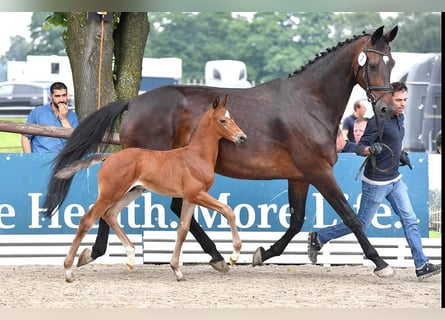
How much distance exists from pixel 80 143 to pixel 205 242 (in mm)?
1426

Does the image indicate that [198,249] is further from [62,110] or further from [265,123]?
[62,110]

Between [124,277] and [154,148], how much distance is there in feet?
3.83

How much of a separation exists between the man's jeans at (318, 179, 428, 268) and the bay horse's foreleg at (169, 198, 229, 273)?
1.30 metres

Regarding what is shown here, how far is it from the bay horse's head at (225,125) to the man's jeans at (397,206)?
1384 mm

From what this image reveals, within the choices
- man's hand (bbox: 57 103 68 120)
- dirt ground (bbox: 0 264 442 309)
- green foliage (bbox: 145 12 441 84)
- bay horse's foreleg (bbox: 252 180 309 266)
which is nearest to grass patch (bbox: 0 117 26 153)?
man's hand (bbox: 57 103 68 120)

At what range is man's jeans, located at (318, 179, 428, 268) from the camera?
9.42m

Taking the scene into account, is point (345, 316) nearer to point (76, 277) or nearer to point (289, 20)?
point (76, 277)

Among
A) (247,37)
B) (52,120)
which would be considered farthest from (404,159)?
(247,37)

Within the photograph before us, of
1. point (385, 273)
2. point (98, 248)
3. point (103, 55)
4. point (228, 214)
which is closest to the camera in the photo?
point (228, 214)

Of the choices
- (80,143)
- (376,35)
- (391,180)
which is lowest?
(391,180)

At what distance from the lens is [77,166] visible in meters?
8.91

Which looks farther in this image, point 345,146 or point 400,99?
point 345,146

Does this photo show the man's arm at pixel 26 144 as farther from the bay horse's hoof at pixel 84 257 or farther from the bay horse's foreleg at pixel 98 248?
the bay horse's hoof at pixel 84 257

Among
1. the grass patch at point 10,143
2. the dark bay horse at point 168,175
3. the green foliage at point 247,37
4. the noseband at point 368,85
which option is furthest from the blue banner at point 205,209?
the green foliage at point 247,37
